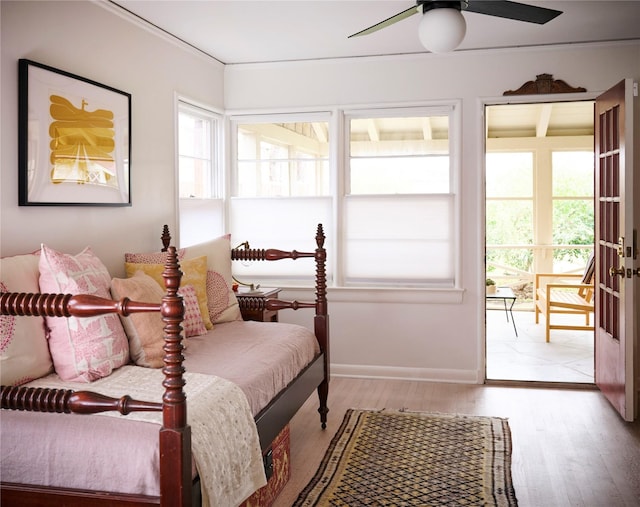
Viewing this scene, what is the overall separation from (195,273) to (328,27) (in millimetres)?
1788

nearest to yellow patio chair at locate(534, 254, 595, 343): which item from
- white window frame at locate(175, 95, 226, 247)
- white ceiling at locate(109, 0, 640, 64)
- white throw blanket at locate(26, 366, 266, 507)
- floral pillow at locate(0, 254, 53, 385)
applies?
white ceiling at locate(109, 0, 640, 64)

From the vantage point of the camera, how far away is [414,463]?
10.9 ft

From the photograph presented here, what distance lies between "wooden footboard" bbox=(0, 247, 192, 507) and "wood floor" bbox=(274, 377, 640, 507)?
1138 mm

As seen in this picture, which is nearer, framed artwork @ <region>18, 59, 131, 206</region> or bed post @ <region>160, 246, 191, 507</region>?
bed post @ <region>160, 246, 191, 507</region>

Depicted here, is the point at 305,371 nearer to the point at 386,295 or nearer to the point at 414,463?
the point at 414,463

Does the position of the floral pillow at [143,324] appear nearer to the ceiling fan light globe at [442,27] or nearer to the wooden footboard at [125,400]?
the wooden footboard at [125,400]

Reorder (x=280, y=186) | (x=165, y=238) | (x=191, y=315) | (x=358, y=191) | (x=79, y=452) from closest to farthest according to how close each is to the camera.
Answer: (x=79, y=452), (x=191, y=315), (x=165, y=238), (x=358, y=191), (x=280, y=186)

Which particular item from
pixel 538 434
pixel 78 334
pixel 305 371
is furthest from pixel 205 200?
pixel 538 434

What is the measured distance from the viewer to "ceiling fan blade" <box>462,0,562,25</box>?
9.39 feet

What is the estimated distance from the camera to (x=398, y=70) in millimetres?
4965

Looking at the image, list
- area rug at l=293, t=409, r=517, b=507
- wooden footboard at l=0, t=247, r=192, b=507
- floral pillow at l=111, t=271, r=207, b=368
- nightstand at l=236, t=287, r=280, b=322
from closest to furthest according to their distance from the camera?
wooden footboard at l=0, t=247, r=192, b=507
floral pillow at l=111, t=271, r=207, b=368
area rug at l=293, t=409, r=517, b=507
nightstand at l=236, t=287, r=280, b=322

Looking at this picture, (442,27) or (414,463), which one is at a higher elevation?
(442,27)

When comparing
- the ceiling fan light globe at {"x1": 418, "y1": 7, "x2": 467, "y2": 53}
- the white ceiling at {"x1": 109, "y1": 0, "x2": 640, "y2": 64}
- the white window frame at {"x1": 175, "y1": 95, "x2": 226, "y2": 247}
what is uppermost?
the white ceiling at {"x1": 109, "y1": 0, "x2": 640, "y2": 64}

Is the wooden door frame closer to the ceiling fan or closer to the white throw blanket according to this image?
the ceiling fan
